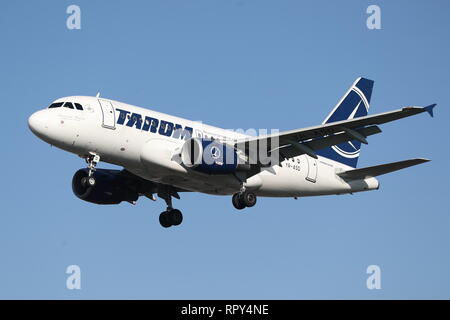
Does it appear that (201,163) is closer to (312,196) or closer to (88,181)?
(88,181)

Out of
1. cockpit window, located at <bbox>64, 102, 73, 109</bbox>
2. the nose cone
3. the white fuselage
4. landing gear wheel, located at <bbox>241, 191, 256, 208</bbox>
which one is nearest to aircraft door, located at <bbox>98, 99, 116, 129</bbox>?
the white fuselage

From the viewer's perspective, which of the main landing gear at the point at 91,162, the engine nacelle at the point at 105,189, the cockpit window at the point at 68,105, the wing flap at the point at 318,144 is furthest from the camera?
the engine nacelle at the point at 105,189

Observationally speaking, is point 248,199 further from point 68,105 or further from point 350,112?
point 350,112

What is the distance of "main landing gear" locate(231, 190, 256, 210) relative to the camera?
41688 millimetres

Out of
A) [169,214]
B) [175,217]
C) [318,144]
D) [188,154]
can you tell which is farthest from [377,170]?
[169,214]

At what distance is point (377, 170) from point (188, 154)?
986cm

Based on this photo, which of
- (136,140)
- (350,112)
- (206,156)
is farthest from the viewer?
(350,112)

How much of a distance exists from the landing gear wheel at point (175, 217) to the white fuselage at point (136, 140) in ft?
9.65

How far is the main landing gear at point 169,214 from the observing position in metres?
45.5

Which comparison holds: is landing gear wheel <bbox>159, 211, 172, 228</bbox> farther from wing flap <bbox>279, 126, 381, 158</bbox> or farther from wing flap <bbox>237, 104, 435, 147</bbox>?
wing flap <bbox>279, 126, 381, 158</bbox>

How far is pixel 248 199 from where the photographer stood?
41.7 m

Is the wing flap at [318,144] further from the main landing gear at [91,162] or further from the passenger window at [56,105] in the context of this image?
the passenger window at [56,105]

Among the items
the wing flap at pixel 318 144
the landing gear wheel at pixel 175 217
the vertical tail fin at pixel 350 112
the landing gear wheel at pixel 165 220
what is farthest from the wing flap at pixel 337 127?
the vertical tail fin at pixel 350 112

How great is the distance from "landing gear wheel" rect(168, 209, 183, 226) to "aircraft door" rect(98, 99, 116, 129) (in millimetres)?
7772
